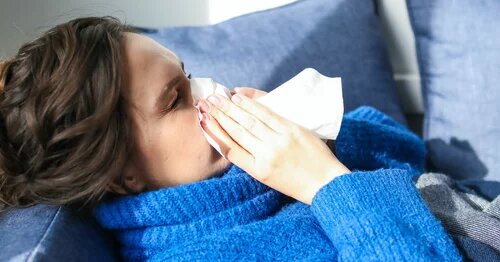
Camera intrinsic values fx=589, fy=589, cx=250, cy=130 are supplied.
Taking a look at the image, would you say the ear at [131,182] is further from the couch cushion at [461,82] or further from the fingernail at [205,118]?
the couch cushion at [461,82]

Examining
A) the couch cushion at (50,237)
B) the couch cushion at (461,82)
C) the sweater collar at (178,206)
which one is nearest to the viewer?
the couch cushion at (50,237)

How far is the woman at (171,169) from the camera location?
2.56 ft

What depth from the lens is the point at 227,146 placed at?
88 cm

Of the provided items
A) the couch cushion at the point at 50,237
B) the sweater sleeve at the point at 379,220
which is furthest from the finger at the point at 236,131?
the couch cushion at the point at 50,237

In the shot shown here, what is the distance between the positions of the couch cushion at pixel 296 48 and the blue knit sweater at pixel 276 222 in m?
0.40

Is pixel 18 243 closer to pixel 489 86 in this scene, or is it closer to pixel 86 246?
pixel 86 246

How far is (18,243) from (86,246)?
10 cm

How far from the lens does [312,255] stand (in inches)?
31.9

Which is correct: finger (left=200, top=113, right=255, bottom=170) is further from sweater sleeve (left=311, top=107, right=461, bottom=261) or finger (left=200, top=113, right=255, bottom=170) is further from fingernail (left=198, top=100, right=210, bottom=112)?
sweater sleeve (left=311, top=107, right=461, bottom=261)

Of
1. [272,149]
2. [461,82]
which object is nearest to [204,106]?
[272,149]

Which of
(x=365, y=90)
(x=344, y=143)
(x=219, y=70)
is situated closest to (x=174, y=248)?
(x=344, y=143)

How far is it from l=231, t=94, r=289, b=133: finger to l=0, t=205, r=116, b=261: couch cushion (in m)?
0.28

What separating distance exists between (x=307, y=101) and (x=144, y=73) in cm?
26

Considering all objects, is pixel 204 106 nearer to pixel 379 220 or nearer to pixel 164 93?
pixel 164 93
